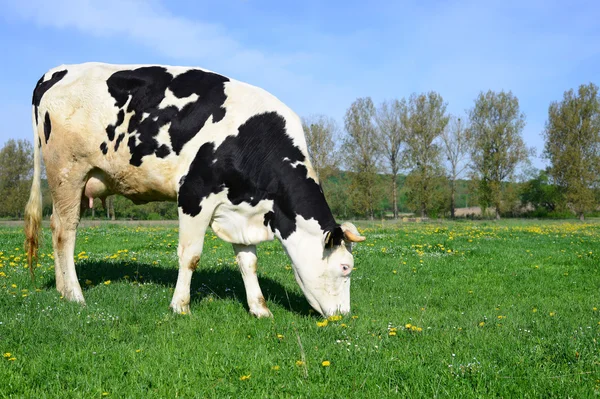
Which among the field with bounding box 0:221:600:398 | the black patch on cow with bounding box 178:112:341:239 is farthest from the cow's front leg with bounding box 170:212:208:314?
the field with bounding box 0:221:600:398

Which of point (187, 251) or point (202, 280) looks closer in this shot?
point (187, 251)

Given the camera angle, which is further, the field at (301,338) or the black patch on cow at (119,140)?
the black patch on cow at (119,140)

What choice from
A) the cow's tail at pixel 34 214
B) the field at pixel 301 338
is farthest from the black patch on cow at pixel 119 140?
the field at pixel 301 338

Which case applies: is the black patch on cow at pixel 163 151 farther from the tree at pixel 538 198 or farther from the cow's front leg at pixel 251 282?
the tree at pixel 538 198

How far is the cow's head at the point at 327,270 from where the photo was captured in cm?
636

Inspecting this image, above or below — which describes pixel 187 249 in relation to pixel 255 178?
below

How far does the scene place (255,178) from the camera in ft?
22.2

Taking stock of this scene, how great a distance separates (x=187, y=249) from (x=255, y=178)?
1352 mm

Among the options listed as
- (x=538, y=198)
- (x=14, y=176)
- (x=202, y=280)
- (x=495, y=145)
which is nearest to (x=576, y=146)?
(x=495, y=145)

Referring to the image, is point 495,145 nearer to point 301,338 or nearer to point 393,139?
point 393,139

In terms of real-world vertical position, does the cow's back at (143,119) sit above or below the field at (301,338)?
above

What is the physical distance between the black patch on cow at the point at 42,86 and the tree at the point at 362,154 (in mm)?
55535

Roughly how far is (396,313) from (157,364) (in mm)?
3324

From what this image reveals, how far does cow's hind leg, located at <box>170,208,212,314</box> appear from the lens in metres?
6.73
